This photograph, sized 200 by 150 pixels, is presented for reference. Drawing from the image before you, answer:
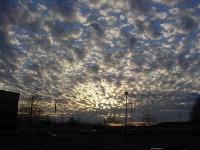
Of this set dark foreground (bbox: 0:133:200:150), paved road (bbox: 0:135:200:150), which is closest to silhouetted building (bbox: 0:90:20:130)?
dark foreground (bbox: 0:133:200:150)

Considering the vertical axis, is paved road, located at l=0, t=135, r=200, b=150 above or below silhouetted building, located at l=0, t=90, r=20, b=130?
below

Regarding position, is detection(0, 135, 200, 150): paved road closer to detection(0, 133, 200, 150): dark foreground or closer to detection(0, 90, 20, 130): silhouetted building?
detection(0, 133, 200, 150): dark foreground

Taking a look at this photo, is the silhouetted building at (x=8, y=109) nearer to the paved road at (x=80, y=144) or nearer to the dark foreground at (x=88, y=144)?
the dark foreground at (x=88, y=144)

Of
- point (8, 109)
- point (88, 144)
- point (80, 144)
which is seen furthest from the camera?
point (8, 109)

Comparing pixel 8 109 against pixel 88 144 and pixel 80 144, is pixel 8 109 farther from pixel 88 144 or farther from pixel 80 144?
pixel 88 144

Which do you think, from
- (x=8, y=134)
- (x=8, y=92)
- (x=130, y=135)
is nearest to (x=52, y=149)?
(x=8, y=134)

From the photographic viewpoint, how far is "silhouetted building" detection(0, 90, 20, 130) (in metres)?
91.1

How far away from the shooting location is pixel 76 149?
39406mm

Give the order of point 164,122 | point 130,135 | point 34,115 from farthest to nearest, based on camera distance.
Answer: point 164,122, point 34,115, point 130,135

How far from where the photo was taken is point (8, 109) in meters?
92.6

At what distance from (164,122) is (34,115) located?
92.7m

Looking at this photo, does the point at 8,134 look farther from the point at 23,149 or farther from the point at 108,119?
the point at 108,119

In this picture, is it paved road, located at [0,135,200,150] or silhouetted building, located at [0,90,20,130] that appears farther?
silhouetted building, located at [0,90,20,130]

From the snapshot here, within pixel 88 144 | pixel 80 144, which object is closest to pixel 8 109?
pixel 80 144
